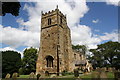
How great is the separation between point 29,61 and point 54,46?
1680 cm

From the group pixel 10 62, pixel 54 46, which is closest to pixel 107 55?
pixel 54 46

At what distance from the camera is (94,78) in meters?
6.15

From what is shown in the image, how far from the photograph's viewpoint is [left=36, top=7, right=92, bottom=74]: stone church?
25614mm

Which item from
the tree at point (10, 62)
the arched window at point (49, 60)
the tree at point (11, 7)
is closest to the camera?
the tree at point (11, 7)

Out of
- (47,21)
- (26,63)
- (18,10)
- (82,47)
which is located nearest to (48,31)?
(47,21)

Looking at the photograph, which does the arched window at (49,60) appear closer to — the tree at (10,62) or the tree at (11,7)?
the tree at (10,62)

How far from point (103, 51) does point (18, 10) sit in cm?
4101

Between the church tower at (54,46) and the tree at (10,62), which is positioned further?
the church tower at (54,46)

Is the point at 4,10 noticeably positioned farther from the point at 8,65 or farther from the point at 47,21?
the point at 47,21

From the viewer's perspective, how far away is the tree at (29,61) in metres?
38.9

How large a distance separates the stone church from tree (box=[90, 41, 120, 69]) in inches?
710

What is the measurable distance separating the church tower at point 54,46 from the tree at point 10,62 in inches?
303

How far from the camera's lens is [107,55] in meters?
41.1

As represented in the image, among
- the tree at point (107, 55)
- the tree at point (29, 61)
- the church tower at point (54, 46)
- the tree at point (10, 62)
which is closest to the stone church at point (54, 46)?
the church tower at point (54, 46)
